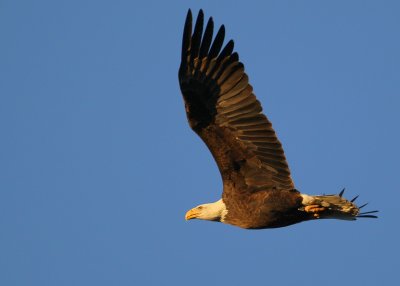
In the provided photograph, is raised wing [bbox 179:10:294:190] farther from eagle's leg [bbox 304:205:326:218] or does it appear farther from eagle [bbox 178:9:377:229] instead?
eagle's leg [bbox 304:205:326:218]

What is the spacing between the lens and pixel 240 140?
1728cm

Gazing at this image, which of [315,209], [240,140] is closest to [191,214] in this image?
[240,140]

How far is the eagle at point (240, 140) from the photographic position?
675 inches

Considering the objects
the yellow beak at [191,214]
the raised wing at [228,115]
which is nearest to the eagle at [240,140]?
the raised wing at [228,115]

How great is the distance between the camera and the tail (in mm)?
17172

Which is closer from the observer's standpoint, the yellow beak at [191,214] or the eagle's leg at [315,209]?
the eagle's leg at [315,209]

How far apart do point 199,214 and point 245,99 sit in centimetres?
204

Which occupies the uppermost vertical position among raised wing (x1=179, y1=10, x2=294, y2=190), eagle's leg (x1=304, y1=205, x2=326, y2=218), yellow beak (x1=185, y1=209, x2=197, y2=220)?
raised wing (x1=179, y1=10, x2=294, y2=190)

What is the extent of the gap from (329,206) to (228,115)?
6.64 feet

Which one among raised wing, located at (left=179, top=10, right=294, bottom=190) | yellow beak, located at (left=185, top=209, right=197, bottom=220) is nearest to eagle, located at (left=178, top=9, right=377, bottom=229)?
raised wing, located at (left=179, top=10, right=294, bottom=190)

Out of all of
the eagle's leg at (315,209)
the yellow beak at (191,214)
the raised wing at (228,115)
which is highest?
the raised wing at (228,115)

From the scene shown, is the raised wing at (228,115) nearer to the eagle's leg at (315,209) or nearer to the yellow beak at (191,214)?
the eagle's leg at (315,209)

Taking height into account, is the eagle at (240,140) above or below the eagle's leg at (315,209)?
above

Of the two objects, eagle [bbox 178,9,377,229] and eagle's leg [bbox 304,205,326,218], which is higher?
eagle [bbox 178,9,377,229]
